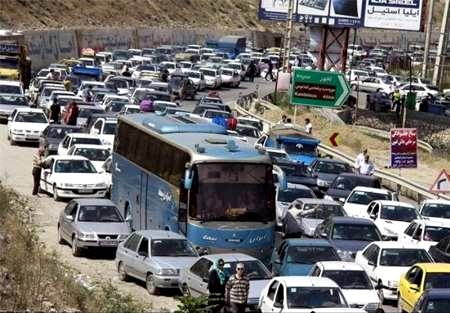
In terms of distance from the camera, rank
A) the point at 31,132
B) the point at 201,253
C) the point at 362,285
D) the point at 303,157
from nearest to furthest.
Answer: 1. the point at 362,285
2. the point at 201,253
3. the point at 303,157
4. the point at 31,132

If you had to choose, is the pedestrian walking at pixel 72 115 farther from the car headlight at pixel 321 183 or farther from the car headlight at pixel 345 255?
the car headlight at pixel 345 255

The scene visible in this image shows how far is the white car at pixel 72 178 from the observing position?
3384 centimetres

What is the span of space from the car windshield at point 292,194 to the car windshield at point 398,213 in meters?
2.84

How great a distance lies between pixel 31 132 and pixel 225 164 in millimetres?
21242

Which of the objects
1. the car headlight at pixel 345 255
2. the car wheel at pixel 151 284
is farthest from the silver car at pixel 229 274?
the car headlight at pixel 345 255

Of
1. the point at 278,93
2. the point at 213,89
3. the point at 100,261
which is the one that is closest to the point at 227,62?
the point at 213,89

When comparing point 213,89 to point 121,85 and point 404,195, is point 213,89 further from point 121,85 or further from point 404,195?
point 404,195

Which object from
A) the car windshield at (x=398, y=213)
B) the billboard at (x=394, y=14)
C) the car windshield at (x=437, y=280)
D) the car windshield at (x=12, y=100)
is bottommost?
the car windshield at (x=12, y=100)

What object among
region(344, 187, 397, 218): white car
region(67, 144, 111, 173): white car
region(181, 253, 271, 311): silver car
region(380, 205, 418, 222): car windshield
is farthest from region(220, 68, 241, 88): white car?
region(181, 253, 271, 311): silver car

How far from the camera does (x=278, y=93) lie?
69.6 m

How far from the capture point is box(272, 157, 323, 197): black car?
3694 centimetres

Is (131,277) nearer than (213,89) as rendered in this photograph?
Yes

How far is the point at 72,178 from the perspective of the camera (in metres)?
34.1

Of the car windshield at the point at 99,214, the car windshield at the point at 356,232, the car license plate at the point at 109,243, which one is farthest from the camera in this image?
the car windshield at the point at 99,214
